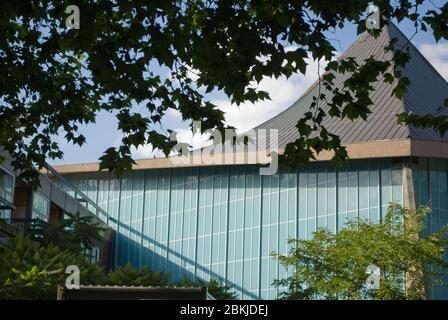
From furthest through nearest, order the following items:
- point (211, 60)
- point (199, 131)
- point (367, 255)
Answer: point (367, 255) → point (199, 131) → point (211, 60)

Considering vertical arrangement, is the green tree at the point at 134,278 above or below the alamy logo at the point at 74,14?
below

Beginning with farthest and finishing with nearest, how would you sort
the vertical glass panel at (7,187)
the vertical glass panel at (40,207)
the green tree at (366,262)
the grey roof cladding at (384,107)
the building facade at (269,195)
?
the grey roof cladding at (384,107) < the building facade at (269,195) < the vertical glass panel at (40,207) < the vertical glass panel at (7,187) < the green tree at (366,262)

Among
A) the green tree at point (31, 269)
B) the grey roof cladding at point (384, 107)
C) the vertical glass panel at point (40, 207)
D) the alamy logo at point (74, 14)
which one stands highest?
the grey roof cladding at point (384, 107)

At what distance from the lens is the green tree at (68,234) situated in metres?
31.1

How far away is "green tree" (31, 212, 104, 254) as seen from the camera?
3109cm

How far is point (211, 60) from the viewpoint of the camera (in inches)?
337

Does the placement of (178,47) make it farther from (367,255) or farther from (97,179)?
(97,179)

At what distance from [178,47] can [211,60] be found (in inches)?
47.1

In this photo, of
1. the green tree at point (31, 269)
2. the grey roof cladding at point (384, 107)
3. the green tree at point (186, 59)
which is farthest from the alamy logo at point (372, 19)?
the grey roof cladding at point (384, 107)

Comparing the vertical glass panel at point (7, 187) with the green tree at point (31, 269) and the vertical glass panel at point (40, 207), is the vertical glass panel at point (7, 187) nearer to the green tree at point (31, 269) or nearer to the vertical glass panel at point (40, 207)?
the vertical glass panel at point (40, 207)

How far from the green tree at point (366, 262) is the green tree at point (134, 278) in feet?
17.9

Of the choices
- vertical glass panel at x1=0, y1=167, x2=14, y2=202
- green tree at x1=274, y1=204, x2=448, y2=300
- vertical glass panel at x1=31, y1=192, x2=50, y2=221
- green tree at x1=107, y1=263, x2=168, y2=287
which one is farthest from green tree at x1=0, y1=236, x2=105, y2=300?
vertical glass panel at x1=31, y1=192, x2=50, y2=221

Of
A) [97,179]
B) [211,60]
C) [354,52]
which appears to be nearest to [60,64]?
[211,60]

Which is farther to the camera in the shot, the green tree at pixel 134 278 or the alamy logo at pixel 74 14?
the green tree at pixel 134 278
